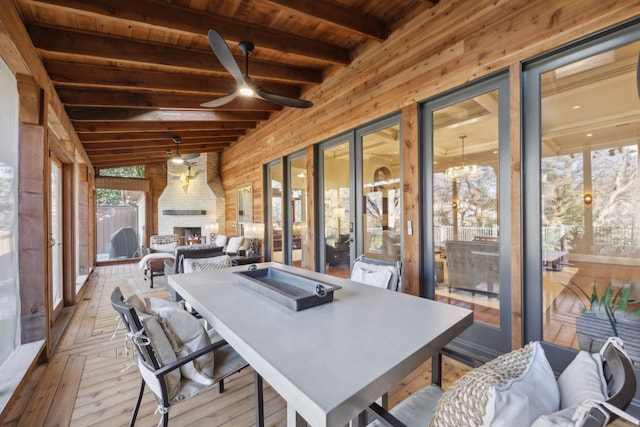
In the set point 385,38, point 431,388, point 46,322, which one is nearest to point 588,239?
point 431,388

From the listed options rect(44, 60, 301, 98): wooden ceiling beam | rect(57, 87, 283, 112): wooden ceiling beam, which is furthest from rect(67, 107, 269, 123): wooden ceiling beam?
rect(44, 60, 301, 98): wooden ceiling beam

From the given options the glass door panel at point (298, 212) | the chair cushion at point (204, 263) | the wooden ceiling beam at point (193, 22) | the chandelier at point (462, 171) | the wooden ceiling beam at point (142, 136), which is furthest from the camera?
the wooden ceiling beam at point (142, 136)

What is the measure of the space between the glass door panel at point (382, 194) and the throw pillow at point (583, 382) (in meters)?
2.38

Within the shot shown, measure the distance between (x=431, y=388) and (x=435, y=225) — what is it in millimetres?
1775

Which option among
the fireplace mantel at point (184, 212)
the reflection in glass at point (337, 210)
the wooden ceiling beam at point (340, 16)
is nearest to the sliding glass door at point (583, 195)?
the wooden ceiling beam at point (340, 16)

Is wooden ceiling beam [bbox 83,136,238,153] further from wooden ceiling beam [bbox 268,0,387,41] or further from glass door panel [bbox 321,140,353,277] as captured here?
wooden ceiling beam [bbox 268,0,387,41]

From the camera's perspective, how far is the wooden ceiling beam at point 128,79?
3195 mm

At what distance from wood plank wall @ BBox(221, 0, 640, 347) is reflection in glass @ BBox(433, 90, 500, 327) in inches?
9.0

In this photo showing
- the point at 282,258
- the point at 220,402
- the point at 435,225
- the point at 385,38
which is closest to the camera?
the point at 220,402

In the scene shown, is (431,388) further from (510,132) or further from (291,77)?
(291,77)

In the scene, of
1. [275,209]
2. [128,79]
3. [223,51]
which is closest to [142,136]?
[128,79]

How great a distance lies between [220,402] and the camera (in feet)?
6.39

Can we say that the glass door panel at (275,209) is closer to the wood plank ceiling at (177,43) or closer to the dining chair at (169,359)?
the wood plank ceiling at (177,43)

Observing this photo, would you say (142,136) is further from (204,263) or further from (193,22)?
(204,263)
